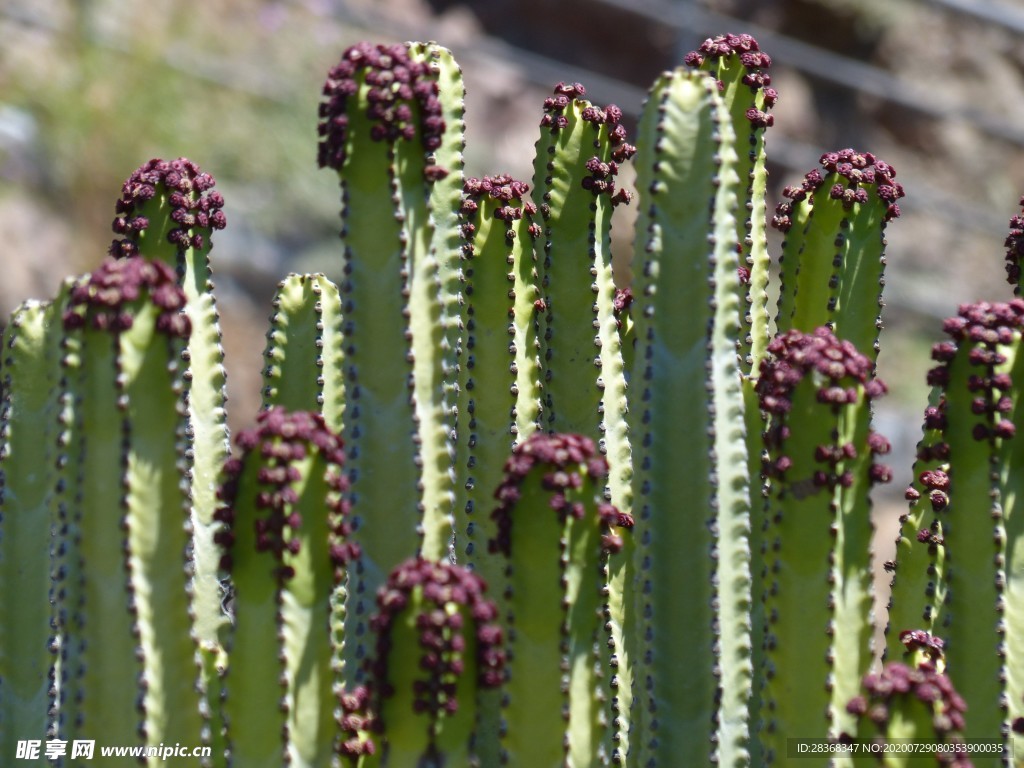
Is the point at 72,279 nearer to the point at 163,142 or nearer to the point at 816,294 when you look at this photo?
the point at 816,294

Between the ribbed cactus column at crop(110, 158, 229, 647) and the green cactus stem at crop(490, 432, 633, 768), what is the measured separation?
0.95 metres

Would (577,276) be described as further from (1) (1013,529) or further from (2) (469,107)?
(2) (469,107)

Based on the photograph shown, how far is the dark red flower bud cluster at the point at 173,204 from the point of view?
11.7 feet

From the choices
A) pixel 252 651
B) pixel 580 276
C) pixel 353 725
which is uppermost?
pixel 580 276

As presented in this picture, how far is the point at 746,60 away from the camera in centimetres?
383

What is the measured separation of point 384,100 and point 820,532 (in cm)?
121

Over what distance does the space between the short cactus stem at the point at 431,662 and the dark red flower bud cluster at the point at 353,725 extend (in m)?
0.16

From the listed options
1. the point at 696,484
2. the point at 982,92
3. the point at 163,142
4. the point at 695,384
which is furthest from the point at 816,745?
the point at 982,92

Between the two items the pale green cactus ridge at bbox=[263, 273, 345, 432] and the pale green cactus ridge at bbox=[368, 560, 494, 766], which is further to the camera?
the pale green cactus ridge at bbox=[263, 273, 345, 432]

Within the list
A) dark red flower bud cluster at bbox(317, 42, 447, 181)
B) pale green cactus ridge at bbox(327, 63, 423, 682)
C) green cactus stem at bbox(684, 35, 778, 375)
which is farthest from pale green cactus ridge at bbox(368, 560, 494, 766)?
green cactus stem at bbox(684, 35, 778, 375)

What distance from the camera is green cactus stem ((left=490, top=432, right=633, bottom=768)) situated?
2816 millimetres

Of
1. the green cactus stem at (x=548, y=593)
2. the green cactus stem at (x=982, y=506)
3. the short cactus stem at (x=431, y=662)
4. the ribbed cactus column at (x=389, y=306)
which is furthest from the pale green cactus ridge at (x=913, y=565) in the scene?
the short cactus stem at (x=431, y=662)

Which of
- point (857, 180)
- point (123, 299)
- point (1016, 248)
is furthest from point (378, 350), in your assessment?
point (1016, 248)

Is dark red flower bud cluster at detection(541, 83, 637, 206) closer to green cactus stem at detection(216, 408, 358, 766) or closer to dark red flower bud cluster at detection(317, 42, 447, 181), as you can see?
dark red flower bud cluster at detection(317, 42, 447, 181)
